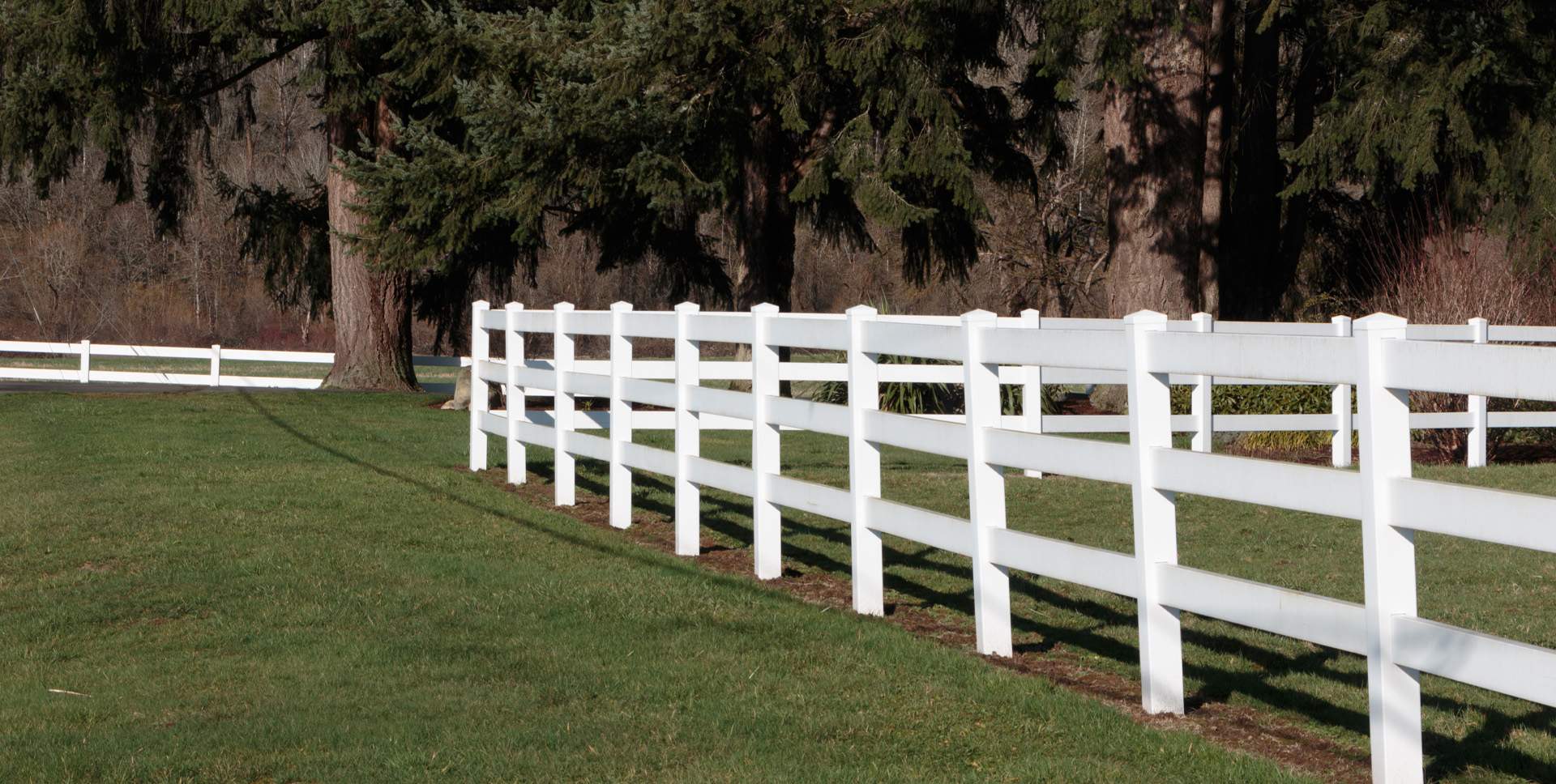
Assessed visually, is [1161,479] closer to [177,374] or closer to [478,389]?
[478,389]

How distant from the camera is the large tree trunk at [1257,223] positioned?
2728 centimetres

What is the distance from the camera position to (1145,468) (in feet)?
18.2

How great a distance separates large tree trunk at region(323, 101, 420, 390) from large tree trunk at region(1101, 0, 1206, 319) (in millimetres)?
12586

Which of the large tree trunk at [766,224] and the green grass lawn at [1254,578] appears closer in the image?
the green grass lawn at [1254,578]

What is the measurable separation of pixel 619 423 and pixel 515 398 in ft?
7.86

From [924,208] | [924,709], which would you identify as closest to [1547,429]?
[924,208]

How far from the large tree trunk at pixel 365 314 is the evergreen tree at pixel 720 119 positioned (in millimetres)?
2889

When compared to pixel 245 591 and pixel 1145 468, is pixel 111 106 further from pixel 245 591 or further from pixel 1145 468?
pixel 1145 468

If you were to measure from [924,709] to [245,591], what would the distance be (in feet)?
12.9

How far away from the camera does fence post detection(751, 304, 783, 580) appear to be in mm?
8531

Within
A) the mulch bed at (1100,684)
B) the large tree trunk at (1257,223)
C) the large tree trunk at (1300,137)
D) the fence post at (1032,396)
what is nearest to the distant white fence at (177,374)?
the large tree trunk at (1257,223)

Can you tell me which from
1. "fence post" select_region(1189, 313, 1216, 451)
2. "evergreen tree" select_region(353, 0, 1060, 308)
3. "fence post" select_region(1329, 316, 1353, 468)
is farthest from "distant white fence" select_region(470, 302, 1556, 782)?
"evergreen tree" select_region(353, 0, 1060, 308)

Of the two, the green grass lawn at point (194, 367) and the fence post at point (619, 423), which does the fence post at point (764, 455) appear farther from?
the green grass lawn at point (194, 367)

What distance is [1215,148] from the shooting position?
2588 centimetres
